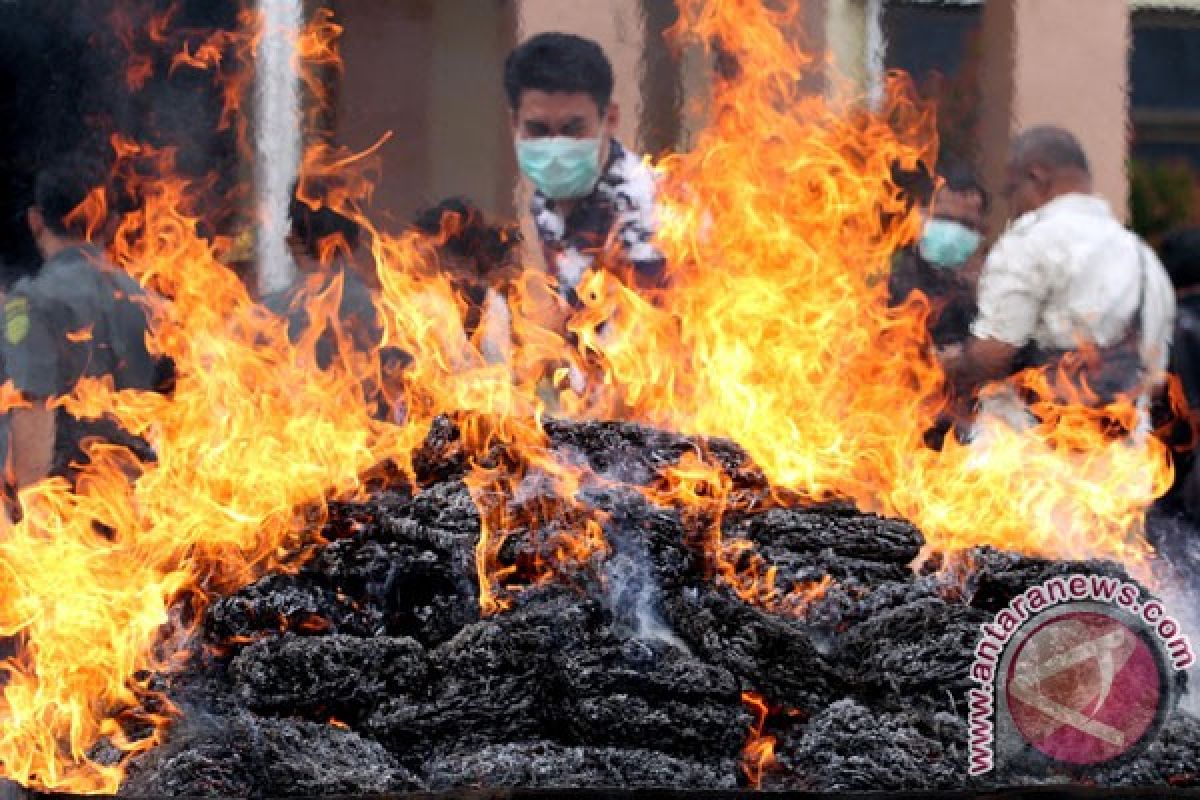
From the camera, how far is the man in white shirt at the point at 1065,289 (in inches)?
225

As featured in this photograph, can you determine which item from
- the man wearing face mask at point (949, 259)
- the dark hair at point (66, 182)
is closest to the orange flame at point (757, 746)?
the man wearing face mask at point (949, 259)

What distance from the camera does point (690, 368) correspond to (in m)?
5.71

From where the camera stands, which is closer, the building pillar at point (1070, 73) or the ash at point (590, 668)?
the ash at point (590, 668)

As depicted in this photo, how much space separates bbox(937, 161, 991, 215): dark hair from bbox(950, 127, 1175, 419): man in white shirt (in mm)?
104

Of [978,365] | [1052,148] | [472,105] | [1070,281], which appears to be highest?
[472,105]

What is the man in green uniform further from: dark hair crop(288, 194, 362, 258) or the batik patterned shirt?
the batik patterned shirt

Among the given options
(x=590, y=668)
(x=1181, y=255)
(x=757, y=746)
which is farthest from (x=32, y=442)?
(x=1181, y=255)

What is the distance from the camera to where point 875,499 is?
5.41 meters

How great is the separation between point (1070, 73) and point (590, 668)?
2429 mm

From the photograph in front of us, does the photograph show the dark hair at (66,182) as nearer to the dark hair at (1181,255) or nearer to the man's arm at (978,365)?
the man's arm at (978,365)

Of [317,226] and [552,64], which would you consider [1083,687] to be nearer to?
[552,64]

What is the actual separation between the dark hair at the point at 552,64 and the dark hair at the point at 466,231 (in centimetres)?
36

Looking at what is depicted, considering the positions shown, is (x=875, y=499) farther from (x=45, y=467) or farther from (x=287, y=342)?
(x=45, y=467)

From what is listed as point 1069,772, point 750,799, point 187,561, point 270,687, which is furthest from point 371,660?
point 1069,772
